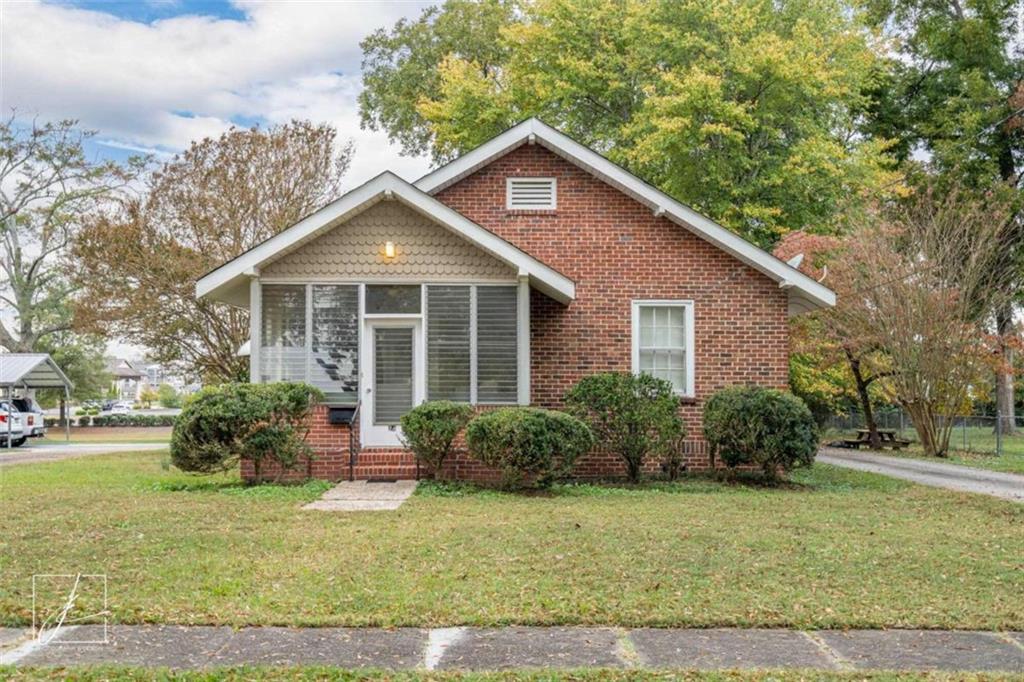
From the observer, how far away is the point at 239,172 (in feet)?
91.8

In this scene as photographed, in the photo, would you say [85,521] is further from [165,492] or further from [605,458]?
[605,458]

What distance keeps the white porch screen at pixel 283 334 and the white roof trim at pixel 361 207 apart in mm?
569

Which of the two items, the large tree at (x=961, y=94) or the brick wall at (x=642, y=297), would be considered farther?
the large tree at (x=961, y=94)

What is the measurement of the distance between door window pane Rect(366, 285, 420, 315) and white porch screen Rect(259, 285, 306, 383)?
1.05 metres

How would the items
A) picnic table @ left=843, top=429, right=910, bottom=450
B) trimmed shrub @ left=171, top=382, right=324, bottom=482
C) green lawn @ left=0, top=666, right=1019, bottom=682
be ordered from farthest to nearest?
picnic table @ left=843, top=429, right=910, bottom=450 < trimmed shrub @ left=171, top=382, right=324, bottom=482 < green lawn @ left=0, top=666, right=1019, bottom=682

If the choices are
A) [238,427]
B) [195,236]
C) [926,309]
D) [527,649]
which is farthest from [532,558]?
[195,236]

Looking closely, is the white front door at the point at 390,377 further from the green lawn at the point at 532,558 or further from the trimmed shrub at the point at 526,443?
the green lawn at the point at 532,558

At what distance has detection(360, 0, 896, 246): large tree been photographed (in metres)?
24.8

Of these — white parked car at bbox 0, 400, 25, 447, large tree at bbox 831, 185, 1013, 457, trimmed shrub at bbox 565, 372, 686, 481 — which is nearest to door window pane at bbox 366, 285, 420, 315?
trimmed shrub at bbox 565, 372, 686, 481

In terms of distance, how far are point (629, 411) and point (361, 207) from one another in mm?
5092

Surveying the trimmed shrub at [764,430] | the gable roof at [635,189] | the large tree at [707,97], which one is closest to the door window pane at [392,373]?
the gable roof at [635,189]

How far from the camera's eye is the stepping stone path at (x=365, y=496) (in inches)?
406

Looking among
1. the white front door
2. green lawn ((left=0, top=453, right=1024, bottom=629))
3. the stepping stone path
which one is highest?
the white front door

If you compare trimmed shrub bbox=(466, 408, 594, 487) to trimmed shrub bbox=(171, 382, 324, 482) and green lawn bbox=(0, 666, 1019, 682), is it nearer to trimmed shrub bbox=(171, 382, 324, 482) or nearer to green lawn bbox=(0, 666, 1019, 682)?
trimmed shrub bbox=(171, 382, 324, 482)
